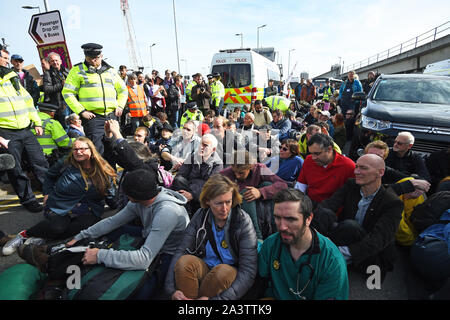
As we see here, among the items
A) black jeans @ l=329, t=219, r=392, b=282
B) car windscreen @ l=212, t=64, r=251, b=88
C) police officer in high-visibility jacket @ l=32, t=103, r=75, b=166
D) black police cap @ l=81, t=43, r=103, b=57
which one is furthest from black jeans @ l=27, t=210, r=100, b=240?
car windscreen @ l=212, t=64, r=251, b=88

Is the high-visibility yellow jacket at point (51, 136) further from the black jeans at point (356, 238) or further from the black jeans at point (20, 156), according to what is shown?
the black jeans at point (356, 238)

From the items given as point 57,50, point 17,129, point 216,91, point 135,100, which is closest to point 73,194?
point 17,129

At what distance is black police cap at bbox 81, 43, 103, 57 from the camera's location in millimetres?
3915

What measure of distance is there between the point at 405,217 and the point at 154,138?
17.4ft

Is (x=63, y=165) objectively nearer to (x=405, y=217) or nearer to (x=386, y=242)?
(x=386, y=242)

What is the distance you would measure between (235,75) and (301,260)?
33.5 feet

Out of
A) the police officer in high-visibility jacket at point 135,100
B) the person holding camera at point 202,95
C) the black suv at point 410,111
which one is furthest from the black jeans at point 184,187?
the person holding camera at point 202,95

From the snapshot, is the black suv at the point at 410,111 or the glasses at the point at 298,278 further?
the black suv at the point at 410,111

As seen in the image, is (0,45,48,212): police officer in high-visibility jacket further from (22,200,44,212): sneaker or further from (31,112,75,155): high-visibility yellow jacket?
(31,112,75,155): high-visibility yellow jacket

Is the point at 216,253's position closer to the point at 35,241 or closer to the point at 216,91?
the point at 35,241

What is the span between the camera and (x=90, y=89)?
4062 millimetres

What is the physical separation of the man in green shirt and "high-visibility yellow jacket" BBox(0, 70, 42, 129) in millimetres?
4041

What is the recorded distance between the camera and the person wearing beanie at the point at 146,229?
2.12 meters

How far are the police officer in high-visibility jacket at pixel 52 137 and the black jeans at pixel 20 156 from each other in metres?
0.45
